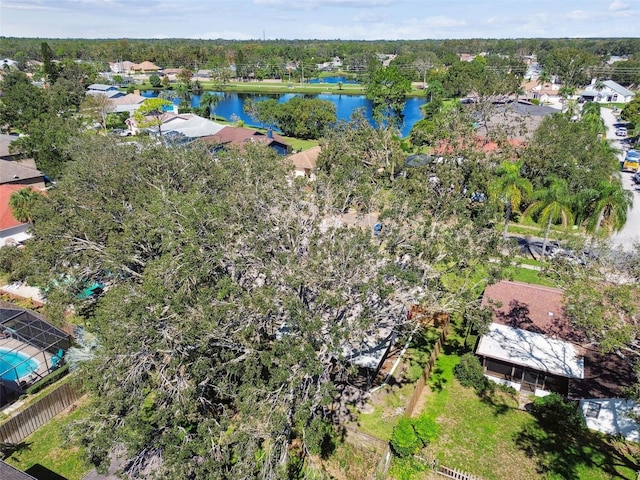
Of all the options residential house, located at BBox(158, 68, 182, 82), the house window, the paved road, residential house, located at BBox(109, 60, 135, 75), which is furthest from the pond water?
the house window

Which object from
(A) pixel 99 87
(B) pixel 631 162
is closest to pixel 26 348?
(B) pixel 631 162

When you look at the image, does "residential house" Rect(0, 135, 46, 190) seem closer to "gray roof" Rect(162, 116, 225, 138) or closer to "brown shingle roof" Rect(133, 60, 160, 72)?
"gray roof" Rect(162, 116, 225, 138)

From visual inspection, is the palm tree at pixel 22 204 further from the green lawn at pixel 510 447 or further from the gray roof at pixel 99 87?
the gray roof at pixel 99 87

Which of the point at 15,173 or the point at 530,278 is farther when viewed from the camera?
the point at 15,173

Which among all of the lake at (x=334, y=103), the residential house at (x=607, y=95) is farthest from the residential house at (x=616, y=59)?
the lake at (x=334, y=103)

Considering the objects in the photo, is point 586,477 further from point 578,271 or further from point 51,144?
point 51,144

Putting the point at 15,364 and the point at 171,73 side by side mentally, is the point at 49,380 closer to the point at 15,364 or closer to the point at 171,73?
the point at 15,364
